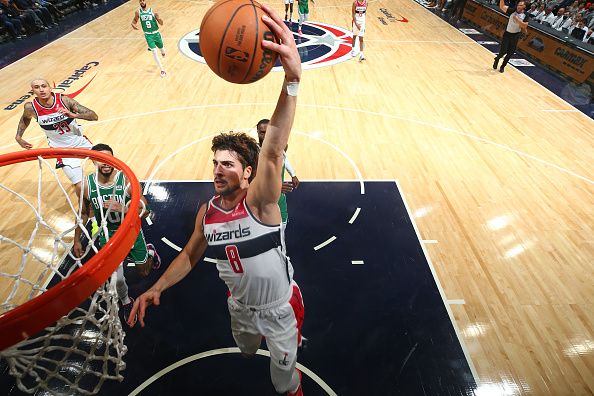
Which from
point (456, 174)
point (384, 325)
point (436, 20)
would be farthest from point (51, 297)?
point (436, 20)

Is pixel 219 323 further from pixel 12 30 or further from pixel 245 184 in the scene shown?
pixel 12 30

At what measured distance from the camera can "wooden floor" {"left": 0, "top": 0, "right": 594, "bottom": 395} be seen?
3701mm

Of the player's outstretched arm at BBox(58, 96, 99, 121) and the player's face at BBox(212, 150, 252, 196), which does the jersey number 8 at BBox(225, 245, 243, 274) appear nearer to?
the player's face at BBox(212, 150, 252, 196)

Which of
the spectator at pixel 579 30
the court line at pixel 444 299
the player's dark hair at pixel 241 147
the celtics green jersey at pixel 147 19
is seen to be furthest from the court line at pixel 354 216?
the spectator at pixel 579 30

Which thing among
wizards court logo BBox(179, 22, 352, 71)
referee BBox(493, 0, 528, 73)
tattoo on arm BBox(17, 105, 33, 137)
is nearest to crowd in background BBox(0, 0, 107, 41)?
wizards court logo BBox(179, 22, 352, 71)

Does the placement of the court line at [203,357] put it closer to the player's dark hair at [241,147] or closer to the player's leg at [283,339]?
the player's leg at [283,339]

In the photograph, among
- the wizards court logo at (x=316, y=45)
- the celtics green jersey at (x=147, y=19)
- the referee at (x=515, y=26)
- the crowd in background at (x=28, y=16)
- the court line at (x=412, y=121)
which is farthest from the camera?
the crowd in background at (x=28, y=16)

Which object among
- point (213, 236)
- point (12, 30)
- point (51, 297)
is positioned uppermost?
point (51, 297)

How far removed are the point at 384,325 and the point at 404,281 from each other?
0.64 meters

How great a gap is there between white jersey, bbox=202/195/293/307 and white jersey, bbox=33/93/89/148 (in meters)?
3.30

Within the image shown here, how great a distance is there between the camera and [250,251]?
7.25ft

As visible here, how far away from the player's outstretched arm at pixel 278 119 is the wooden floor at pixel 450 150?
268 centimetres

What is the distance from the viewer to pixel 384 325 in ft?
11.9

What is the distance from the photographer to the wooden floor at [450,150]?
3701 mm
